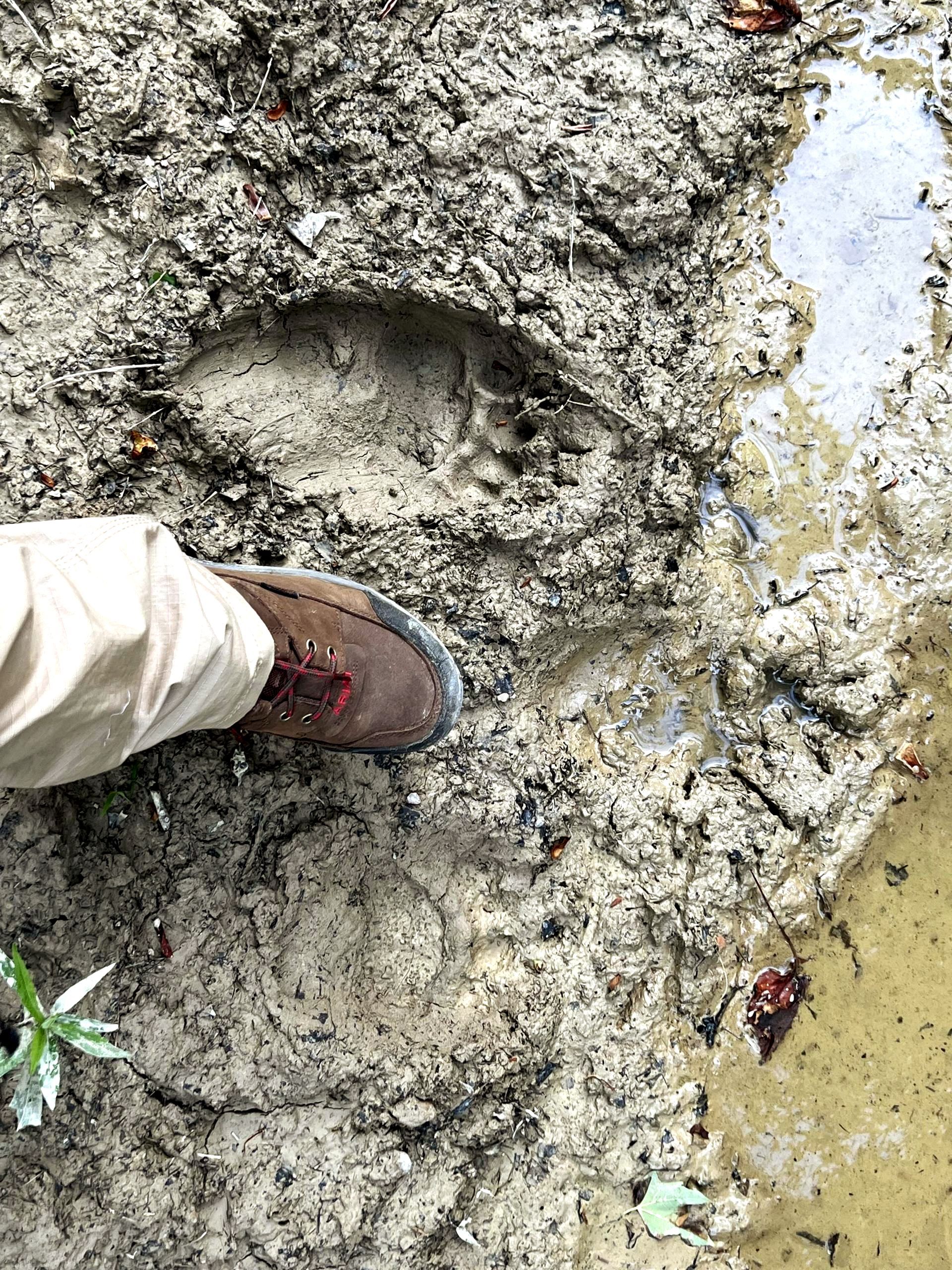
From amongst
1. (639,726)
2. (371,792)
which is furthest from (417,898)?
(639,726)

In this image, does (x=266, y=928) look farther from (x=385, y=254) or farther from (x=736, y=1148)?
(x=385, y=254)

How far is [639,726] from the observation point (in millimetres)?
2441

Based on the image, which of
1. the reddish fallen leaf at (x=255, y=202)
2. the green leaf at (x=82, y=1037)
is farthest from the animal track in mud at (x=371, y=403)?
the green leaf at (x=82, y=1037)

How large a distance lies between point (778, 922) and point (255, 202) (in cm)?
236

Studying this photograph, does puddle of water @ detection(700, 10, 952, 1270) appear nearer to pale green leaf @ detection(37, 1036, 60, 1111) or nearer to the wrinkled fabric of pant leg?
the wrinkled fabric of pant leg

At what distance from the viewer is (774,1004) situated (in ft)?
7.60

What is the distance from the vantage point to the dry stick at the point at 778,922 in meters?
2.33

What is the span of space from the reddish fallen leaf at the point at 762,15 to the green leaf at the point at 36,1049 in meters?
3.07

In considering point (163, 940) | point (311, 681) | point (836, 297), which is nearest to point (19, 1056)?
point (163, 940)

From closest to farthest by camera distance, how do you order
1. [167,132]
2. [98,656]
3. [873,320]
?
[98,656], [167,132], [873,320]

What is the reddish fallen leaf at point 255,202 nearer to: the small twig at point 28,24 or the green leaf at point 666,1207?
the small twig at point 28,24

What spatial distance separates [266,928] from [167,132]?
1.98m

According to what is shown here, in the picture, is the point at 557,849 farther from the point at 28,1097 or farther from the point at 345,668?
the point at 28,1097

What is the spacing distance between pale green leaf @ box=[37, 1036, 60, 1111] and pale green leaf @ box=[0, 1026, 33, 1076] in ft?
0.13
